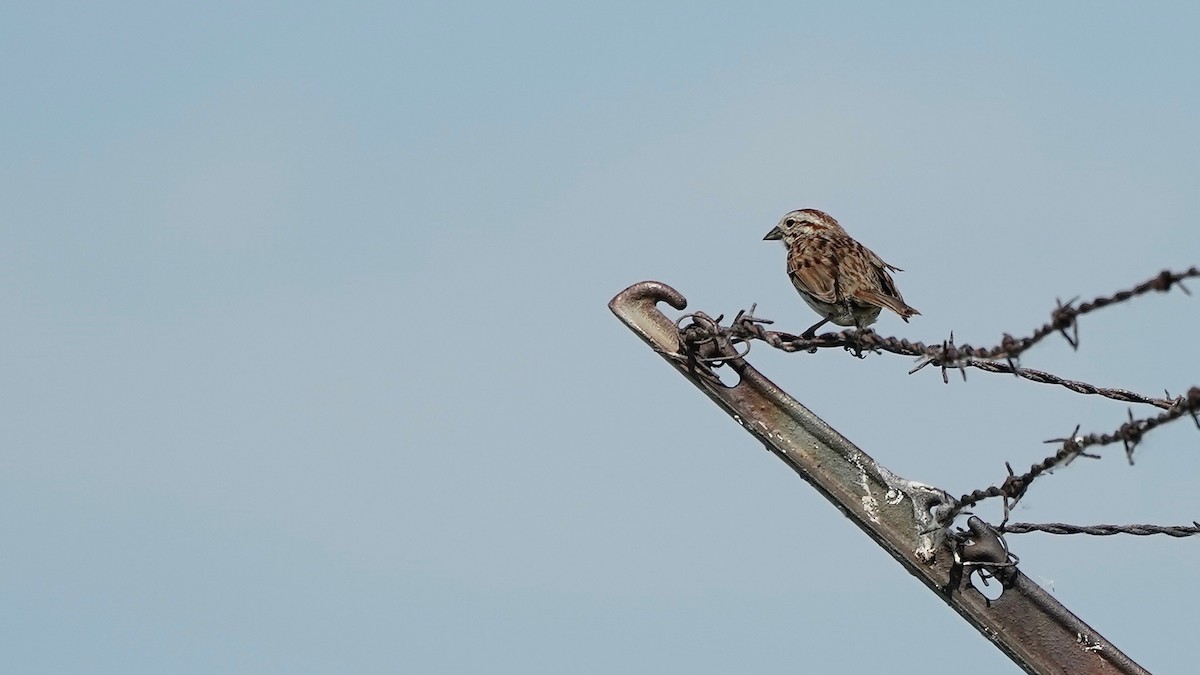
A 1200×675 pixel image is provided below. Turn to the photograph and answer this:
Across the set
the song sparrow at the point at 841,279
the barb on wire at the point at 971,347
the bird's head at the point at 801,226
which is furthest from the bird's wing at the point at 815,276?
the barb on wire at the point at 971,347

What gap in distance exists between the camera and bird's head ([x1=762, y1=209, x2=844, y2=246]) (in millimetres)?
9172

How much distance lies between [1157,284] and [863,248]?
202 inches

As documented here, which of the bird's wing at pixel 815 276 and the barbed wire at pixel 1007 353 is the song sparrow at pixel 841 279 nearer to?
the bird's wing at pixel 815 276

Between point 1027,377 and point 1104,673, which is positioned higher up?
point 1027,377

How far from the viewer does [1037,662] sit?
198 inches

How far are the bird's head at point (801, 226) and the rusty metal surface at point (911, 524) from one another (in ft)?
12.1

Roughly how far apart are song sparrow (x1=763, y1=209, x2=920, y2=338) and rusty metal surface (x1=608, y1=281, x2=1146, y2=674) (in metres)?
2.53

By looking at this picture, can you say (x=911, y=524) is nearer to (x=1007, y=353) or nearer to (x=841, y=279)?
(x=1007, y=353)

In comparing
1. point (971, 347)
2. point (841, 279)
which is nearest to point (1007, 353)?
point (971, 347)

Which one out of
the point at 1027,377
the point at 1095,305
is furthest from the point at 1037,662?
the point at 1095,305

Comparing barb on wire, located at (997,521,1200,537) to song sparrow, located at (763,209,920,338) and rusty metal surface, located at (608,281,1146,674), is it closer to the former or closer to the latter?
rusty metal surface, located at (608,281,1146,674)

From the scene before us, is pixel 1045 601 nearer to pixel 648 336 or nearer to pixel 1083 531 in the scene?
pixel 1083 531

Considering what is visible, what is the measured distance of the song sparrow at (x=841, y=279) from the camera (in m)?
8.00

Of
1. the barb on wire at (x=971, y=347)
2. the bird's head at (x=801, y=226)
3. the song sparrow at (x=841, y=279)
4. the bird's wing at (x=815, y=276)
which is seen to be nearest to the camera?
the barb on wire at (x=971, y=347)
